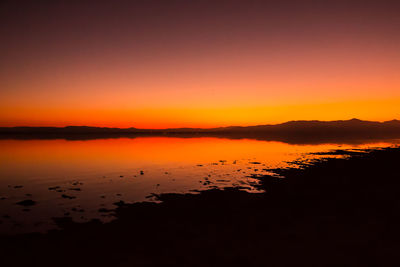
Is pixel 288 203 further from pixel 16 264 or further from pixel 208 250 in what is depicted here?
pixel 16 264

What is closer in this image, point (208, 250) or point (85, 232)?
point (208, 250)

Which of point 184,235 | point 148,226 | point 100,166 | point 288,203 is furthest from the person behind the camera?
point 100,166

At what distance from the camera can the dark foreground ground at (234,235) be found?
10.4 metres

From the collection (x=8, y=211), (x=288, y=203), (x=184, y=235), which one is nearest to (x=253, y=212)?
(x=288, y=203)

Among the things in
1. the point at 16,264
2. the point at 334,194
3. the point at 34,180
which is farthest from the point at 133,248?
the point at 34,180

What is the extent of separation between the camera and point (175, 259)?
34.0 ft

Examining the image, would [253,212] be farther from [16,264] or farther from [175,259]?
[16,264]

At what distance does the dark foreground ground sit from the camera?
34.0ft

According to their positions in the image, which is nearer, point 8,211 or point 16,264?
point 16,264

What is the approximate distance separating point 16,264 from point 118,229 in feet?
14.7

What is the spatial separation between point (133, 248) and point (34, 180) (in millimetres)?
21840

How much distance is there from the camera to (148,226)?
45.7 feet

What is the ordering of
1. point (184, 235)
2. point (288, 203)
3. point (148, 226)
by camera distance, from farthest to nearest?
point (288, 203) → point (148, 226) → point (184, 235)

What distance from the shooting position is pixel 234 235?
41.4 feet
